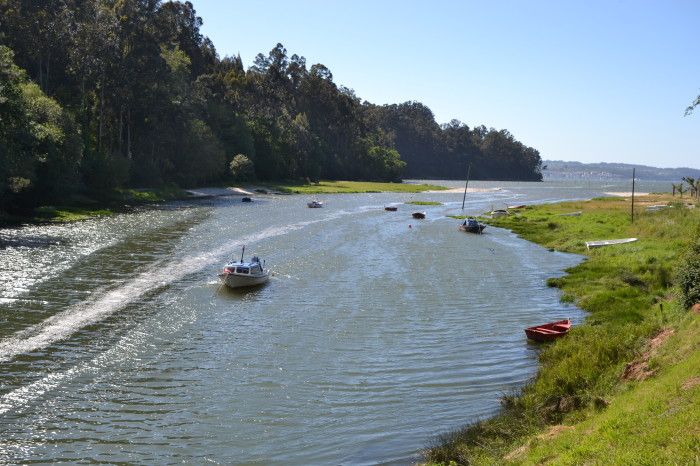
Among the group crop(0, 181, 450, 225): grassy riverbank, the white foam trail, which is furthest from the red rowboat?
crop(0, 181, 450, 225): grassy riverbank

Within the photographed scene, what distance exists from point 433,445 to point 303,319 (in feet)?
49.4

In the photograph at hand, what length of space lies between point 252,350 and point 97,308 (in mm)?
10606

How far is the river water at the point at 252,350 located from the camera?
16.9 metres

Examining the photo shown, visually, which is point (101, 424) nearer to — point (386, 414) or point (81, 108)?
point (386, 414)

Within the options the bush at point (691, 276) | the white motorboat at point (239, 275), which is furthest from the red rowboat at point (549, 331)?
the white motorboat at point (239, 275)

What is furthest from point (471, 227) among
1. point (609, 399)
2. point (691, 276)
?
point (609, 399)

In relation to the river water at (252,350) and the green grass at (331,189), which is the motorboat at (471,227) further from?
the green grass at (331,189)

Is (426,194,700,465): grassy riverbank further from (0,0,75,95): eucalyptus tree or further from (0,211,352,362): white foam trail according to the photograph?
(0,0,75,95): eucalyptus tree

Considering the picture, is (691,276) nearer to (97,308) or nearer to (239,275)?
(239,275)

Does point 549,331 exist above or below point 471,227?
below

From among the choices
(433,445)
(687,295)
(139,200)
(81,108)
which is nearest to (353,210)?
(139,200)

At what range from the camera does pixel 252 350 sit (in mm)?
25031

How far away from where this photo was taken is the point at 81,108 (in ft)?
279

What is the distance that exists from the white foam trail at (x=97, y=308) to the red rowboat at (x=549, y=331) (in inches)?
759
